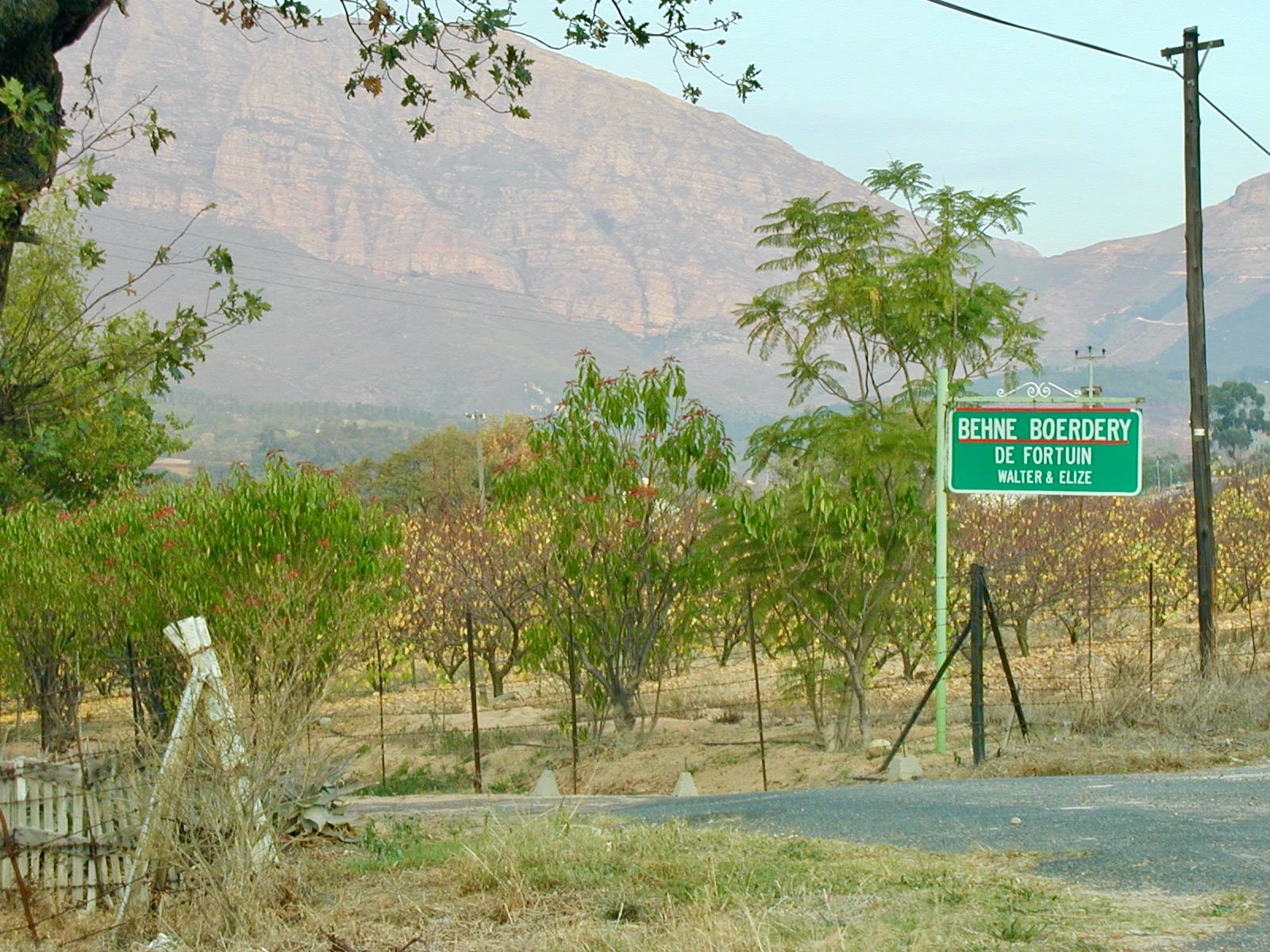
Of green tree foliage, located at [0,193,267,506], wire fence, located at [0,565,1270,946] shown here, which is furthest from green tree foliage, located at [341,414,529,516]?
green tree foliage, located at [0,193,267,506]

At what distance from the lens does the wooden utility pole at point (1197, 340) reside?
1464 centimetres

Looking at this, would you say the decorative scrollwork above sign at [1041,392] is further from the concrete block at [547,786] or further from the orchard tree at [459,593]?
the orchard tree at [459,593]

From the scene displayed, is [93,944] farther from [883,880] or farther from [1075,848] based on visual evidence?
[1075,848]

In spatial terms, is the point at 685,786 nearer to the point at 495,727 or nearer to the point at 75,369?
the point at 75,369

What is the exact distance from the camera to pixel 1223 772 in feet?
33.9

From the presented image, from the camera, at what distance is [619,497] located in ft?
60.9

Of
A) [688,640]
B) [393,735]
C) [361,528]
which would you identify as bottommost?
[393,735]

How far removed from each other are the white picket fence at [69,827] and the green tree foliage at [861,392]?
9520 millimetres

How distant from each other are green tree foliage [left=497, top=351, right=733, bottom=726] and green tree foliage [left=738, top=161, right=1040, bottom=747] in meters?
1.12

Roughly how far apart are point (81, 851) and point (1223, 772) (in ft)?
25.5

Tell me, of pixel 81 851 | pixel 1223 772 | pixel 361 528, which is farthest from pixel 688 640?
pixel 81 851

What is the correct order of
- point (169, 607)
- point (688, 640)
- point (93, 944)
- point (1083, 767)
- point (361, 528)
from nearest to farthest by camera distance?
point (93, 944), point (1083, 767), point (169, 607), point (361, 528), point (688, 640)

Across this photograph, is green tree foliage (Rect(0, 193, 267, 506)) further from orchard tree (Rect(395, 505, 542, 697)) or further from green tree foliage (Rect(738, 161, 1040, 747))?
green tree foliage (Rect(738, 161, 1040, 747))

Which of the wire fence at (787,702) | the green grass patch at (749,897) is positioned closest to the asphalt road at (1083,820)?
the green grass patch at (749,897)
